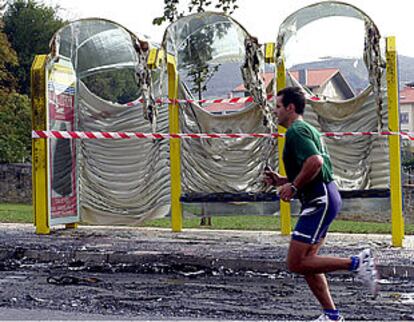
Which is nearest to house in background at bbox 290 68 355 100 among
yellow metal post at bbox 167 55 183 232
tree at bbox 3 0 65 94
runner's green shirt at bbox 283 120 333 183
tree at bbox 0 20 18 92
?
yellow metal post at bbox 167 55 183 232

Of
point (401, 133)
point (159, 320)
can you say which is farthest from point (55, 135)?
point (159, 320)

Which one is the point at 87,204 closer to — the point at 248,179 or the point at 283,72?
the point at 248,179

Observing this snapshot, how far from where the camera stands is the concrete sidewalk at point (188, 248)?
10.2 metres

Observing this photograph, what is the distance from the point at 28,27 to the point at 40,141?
119ft

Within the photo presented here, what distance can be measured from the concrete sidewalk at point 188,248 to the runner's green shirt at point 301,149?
366 cm

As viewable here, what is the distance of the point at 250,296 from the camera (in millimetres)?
8102

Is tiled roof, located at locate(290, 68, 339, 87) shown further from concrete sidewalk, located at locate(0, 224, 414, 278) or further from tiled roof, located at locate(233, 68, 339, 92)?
concrete sidewalk, located at locate(0, 224, 414, 278)

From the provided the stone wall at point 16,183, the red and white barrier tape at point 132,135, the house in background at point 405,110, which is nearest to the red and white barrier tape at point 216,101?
the red and white barrier tape at point 132,135

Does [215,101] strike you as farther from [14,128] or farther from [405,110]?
[14,128]

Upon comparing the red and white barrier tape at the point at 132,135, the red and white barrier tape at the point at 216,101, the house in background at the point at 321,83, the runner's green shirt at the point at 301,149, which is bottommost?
the runner's green shirt at the point at 301,149

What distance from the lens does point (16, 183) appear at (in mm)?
30516

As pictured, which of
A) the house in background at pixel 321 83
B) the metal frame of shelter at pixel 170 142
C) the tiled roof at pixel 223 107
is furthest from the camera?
the tiled roof at pixel 223 107

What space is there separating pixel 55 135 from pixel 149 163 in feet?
5.55

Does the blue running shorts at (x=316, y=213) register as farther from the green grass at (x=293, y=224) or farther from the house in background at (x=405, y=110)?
the green grass at (x=293, y=224)
